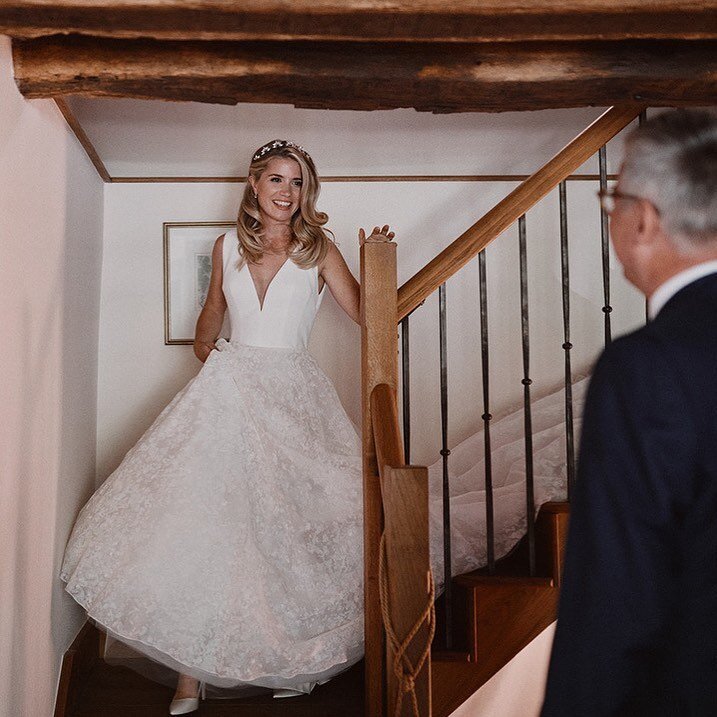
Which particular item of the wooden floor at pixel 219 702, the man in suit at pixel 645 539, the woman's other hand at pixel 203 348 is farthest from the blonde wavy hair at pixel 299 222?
the man in suit at pixel 645 539

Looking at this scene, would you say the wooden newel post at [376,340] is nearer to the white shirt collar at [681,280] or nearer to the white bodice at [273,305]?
the white bodice at [273,305]

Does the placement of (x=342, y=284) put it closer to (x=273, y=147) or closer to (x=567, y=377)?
(x=273, y=147)

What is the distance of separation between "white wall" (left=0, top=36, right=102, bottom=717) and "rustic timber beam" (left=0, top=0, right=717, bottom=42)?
29 centimetres

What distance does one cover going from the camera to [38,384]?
8.43ft

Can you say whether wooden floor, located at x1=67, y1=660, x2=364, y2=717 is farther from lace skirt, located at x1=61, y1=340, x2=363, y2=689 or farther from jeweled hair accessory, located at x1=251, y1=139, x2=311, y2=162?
jeweled hair accessory, located at x1=251, y1=139, x2=311, y2=162

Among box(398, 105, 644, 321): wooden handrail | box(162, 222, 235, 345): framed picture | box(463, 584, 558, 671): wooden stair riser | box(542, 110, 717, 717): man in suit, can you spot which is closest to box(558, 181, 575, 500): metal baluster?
box(398, 105, 644, 321): wooden handrail

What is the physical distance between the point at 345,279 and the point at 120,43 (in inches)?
53.2

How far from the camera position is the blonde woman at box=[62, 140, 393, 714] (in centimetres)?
251

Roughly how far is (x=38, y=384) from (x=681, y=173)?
2.03m

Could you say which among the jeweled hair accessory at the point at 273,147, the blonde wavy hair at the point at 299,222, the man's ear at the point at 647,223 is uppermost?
the jeweled hair accessory at the point at 273,147

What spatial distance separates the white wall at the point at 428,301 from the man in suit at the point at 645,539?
2.80 meters

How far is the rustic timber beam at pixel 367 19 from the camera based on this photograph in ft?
6.55

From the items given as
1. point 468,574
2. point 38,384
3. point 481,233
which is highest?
point 481,233

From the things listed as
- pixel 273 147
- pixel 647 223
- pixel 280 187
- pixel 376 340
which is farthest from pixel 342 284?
pixel 647 223
